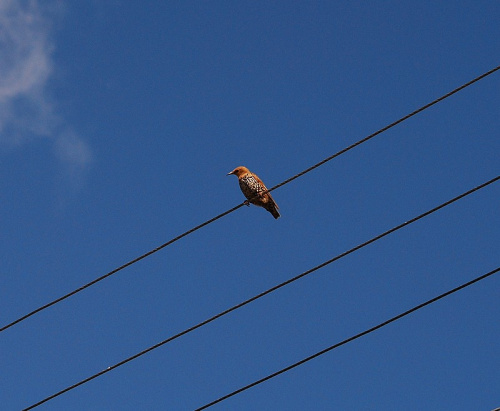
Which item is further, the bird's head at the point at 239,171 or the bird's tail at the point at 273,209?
the bird's head at the point at 239,171

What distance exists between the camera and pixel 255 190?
1176cm

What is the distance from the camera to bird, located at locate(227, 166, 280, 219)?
11.7m

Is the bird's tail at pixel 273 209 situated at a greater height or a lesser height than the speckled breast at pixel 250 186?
lesser

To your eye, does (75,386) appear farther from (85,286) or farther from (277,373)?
(277,373)

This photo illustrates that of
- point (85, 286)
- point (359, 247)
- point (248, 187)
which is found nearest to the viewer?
point (359, 247)

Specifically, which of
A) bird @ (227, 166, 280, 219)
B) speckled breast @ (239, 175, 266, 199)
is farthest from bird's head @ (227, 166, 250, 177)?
speckled breast @ (239, 175, 266, 199)

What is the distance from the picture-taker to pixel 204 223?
21.3 ft

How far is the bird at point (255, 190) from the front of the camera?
1166 cm

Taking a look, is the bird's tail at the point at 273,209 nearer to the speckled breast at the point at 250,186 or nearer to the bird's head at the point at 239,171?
the speckled breast at the point at 250,186

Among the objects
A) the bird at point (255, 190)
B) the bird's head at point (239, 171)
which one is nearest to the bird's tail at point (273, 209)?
the bird at point (255, 190)

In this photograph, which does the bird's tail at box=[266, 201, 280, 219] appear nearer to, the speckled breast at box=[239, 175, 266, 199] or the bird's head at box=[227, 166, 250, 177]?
the speckled breast at box=[239, 175, 266, 199]

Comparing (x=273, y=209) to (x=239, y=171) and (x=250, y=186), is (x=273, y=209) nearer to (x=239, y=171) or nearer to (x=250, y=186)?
(x=250, y=186)

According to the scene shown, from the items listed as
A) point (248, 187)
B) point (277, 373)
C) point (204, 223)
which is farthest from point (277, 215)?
point (277, 373)

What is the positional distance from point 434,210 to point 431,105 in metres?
0.77
